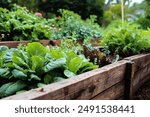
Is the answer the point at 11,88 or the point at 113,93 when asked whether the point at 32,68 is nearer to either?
the point at 11,88

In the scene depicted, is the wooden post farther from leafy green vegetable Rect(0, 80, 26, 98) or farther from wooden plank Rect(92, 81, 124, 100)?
leafy green vegetable Rect(0, 80, 26, 98)

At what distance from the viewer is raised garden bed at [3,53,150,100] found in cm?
187

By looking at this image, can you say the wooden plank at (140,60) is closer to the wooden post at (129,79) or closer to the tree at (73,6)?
the wooden post at (129,79)

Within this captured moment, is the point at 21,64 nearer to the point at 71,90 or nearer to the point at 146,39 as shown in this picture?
the point at 71,90

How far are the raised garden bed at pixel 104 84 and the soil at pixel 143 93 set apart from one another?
0.07 m

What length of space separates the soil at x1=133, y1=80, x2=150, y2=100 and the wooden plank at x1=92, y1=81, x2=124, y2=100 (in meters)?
0.39

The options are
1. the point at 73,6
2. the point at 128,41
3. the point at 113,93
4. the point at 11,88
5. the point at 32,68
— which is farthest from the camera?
the point at 73,6

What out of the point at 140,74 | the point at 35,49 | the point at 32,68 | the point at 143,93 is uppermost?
the point at 35,49

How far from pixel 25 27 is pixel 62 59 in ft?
9.92

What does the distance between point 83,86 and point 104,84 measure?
0.43 metres

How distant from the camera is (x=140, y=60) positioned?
3.62m

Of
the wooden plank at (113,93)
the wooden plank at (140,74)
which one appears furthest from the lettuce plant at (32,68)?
the wooden plank at (140,74)

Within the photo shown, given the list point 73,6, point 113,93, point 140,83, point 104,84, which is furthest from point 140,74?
point 73,6

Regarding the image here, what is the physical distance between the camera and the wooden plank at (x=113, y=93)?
8.45ft
